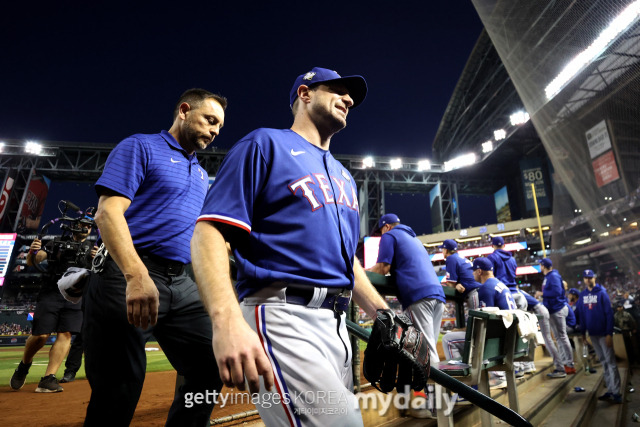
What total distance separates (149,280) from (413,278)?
277 cm

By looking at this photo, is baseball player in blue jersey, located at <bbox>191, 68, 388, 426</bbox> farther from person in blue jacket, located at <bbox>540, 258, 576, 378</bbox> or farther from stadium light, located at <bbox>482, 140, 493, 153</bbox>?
stadium light, located at <bbox>482, 140, 493, 153</bbox>

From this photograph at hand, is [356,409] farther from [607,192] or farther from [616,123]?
[616,123]

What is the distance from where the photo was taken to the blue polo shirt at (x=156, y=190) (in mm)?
1824

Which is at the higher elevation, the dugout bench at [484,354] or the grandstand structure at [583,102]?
the grandstand structure at [583,102]

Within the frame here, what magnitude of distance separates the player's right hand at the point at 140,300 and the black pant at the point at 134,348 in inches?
5.4

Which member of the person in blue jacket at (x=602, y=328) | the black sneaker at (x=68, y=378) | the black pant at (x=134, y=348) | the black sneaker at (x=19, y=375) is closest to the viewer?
the black pant at (x=134, y=348)

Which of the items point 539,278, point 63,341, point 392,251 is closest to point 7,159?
point 63,341

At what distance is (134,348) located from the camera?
1.61 meters

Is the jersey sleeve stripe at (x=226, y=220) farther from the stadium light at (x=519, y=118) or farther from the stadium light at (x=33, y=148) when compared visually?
the stadium light at (x=33, y=148)

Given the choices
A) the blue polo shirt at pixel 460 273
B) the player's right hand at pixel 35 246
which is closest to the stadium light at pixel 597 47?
the blue polo shirt at pixel 460 273

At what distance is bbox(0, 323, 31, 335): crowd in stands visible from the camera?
19416 millimetres

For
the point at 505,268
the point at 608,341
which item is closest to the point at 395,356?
the point at 505,268

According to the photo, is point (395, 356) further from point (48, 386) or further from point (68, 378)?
point (68, 378)

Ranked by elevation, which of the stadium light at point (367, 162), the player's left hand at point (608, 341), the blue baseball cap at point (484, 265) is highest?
the stadium light at point (367, 162)
